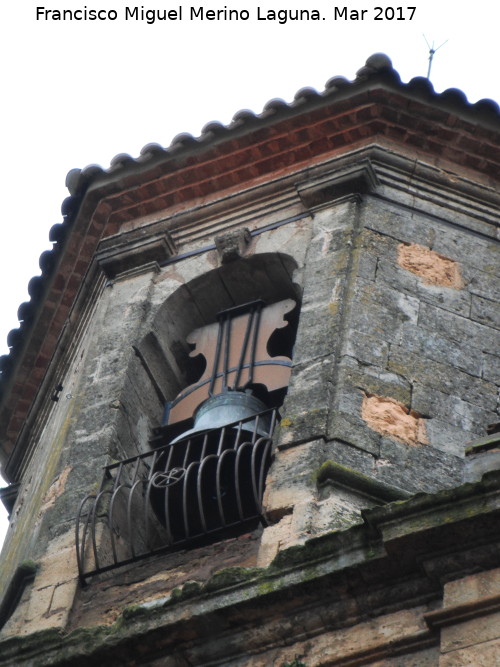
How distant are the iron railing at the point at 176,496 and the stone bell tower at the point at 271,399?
0.02m

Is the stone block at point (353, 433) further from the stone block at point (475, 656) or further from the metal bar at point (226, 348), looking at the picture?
the stone block at point (475, 656)

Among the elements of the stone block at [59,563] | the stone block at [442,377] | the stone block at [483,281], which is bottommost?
the stone block at [59,563]

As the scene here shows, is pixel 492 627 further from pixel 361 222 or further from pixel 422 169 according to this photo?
pixel 422 169

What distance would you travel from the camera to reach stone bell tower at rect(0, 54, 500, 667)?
286 inches

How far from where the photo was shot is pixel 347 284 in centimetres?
1017

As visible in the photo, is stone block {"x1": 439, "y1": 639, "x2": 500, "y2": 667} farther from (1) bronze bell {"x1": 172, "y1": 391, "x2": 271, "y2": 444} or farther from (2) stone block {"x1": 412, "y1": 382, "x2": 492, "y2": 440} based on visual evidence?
(1) bronze bell {"x1": 172, "y1": 391, "x2": 271, "y2": 444}

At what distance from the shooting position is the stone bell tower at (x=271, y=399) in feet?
23.8

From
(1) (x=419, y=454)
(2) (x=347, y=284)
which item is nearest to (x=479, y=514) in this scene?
(1) (x=419, y=454)

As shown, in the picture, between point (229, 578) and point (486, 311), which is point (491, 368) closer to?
point (486, 311)

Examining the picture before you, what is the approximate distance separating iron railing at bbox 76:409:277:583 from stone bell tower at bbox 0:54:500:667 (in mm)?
20

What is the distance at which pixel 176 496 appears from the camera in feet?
30.8

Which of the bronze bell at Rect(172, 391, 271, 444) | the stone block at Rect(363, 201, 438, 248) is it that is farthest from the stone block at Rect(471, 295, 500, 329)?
the bronze bell at Rect(172, 391, 271, 444)

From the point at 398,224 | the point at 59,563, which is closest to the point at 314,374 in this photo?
the point at 59,563

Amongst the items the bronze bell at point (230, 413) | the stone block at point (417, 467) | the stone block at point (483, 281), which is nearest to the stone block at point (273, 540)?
the stone block at point (417, 467)
